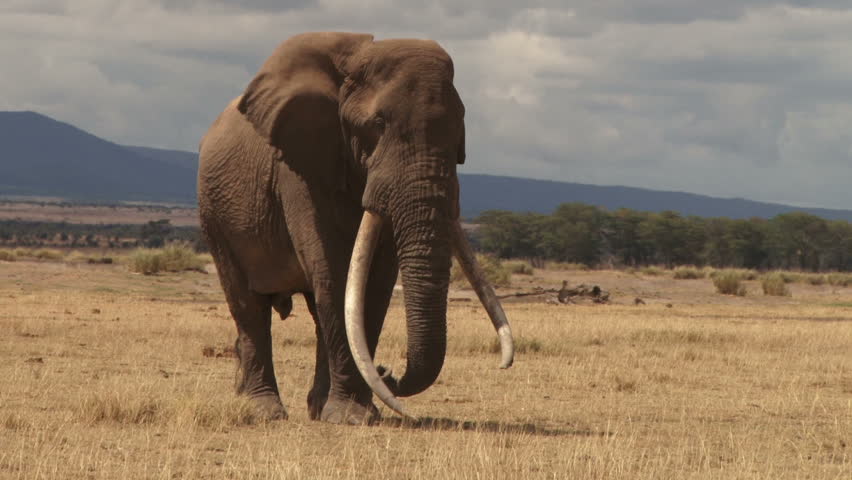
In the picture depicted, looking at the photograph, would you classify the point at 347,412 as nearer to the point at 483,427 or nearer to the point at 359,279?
the point at 483,427

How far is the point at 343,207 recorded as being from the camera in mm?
10648

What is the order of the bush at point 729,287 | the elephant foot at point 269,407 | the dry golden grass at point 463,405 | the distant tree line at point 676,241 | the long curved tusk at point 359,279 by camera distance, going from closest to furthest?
the dry golden grass at point 463,405 < the long curved tusk at point 359,279 < the elephant foot at point 269,407 < the bush at point 729,287 < the distant tree line at point 676,241

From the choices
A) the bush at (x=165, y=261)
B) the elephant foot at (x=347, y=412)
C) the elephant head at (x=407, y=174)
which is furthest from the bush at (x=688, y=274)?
the elephant head at (x=407, y=174)

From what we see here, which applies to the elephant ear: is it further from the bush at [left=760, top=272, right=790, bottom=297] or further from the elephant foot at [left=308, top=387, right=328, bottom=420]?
the bush at [left=760, top=272, right=790, bottom=297]

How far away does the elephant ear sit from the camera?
10609 mm

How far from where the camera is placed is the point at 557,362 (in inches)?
689

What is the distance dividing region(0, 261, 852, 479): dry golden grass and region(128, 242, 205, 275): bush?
14183mm

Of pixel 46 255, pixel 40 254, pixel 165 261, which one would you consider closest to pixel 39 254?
pixel 40 254

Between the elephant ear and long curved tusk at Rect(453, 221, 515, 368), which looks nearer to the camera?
long curved tusk at Rect(453, 221, 515, 368)

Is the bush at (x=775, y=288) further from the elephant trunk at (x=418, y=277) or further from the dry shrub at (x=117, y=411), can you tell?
the elephant trunk at (x=418, y=277)

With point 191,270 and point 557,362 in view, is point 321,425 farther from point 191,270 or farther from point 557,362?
point 191,270

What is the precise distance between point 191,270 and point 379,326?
3068cm

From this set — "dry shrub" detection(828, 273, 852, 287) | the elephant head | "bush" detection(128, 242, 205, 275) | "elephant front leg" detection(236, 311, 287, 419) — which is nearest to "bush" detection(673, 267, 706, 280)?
"dry shrub" detection(828, 273, 852, 287)

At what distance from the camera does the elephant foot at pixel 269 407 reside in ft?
37.6
